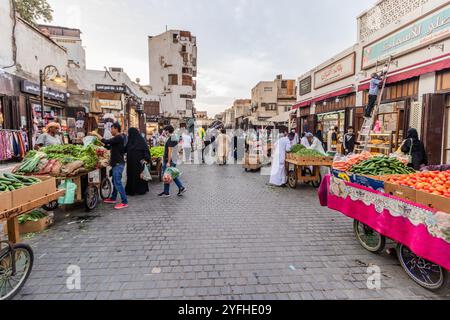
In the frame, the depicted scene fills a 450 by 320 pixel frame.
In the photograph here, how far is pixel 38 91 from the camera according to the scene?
12.2 meters

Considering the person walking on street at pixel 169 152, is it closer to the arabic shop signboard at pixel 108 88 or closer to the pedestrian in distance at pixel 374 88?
the pedestrian in distance at pixel 374 88

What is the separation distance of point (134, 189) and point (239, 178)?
4.48m

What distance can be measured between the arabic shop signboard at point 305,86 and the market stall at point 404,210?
1584 cm

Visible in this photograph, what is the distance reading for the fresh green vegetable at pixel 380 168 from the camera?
15.1ft

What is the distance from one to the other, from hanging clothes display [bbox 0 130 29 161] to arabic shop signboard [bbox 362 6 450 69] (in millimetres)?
14669

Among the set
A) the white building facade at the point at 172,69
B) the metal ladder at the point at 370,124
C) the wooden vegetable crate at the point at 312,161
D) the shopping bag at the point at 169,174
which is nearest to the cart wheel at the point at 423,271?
the wooden vegetable crate at the point at 312,161

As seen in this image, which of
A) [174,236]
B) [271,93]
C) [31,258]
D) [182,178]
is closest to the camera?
[31,258]

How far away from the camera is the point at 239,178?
36.3 feet

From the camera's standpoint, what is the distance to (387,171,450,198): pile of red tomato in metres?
3.25

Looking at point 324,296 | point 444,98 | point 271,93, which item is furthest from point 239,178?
point 271,93

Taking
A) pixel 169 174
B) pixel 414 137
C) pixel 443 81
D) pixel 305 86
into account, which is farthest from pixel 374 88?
pixel 305 86

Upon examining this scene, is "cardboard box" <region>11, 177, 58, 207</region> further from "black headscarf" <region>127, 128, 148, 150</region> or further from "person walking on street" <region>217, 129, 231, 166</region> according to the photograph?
"person walking on street" <region>217, 129, 231, 166</region>

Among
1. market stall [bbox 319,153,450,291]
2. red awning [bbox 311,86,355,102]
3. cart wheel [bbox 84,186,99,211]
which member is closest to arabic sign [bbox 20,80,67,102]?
cart wheel [bbox 84,186,99,211]
